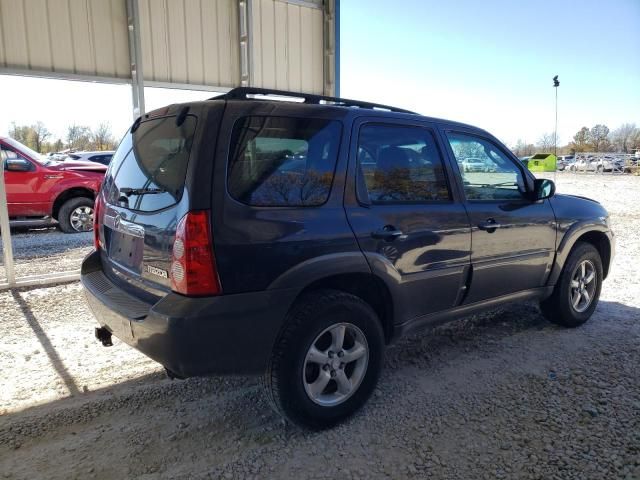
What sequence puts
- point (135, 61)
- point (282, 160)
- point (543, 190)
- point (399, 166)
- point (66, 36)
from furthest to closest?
point (135, 61), point (66, 36), point (543, 190), point (399, 166), point (282, 160)

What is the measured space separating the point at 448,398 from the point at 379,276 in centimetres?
100

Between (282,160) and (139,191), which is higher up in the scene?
(282,160)

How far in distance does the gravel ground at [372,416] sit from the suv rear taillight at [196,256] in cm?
96

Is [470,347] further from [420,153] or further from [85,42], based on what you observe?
[85,42]

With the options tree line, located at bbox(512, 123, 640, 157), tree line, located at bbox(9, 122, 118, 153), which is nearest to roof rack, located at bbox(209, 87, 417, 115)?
tree line, located at bbox(9, 122, 118, 153)

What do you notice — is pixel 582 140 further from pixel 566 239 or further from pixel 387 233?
pixel 387 233

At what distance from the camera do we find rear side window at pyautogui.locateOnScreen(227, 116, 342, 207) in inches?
99.9

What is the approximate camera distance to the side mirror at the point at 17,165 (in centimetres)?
913

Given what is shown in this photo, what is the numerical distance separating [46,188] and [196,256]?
8447 mm

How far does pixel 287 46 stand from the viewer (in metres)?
7.84

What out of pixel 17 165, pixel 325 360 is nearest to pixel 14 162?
pixel 17 165

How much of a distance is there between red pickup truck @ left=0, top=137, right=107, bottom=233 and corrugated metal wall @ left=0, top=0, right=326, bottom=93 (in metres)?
3.27

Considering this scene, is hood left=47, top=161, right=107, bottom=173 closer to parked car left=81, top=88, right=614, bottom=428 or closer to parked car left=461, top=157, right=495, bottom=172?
parked car left=81, top=88, right=614, bottom=428

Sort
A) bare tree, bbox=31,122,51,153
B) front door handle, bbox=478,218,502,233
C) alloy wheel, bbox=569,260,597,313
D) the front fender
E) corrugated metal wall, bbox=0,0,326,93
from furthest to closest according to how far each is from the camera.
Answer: bare tree, bbox=31,122,51,153 < corrugated metal wall, bbox=0,0,326,93 < alloy wheel, bbox=569,260,597,313 < the front fender < front door handle, bbox=478,218,502,233
